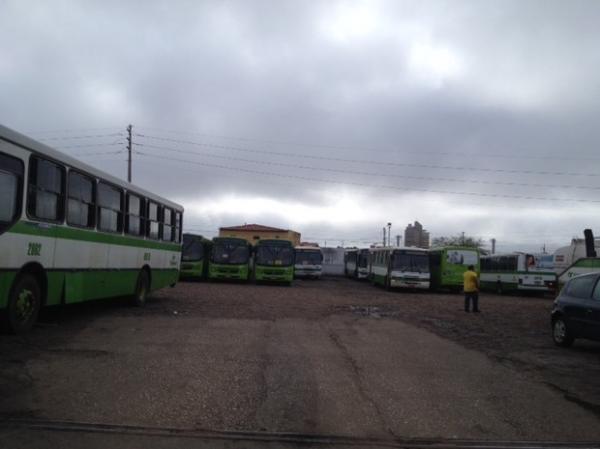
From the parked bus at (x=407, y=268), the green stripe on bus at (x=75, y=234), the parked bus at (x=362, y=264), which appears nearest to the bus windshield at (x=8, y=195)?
the green stripe on bus at (x=75, y=234)

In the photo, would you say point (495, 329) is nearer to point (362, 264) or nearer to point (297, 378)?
point (297, 378)

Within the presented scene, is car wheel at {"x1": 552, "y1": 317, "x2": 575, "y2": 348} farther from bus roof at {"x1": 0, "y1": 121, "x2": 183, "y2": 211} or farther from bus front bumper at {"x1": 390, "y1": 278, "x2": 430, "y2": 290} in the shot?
bus front bumper at {"x1": 390, "y1": 278, "x2": 430, "y2": 290}

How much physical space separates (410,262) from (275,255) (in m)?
7.58

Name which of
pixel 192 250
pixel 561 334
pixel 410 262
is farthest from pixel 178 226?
pixel 410 262

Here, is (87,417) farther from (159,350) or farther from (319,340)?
(319,340)

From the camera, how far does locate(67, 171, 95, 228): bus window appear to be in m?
11.1

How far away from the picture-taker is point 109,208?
1304cm

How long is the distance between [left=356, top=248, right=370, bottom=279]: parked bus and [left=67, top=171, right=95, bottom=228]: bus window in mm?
33304

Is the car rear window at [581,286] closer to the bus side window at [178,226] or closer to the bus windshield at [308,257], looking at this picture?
the bus side window at [178,226]

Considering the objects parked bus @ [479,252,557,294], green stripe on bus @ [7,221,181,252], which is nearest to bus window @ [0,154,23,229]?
green stripe on bus @ [7,221,181,252]

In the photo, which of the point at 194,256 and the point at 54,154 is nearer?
the point at 54,154


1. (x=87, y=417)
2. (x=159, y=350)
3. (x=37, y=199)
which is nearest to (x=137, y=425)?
(x=87, y=417)

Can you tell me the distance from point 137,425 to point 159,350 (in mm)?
3754

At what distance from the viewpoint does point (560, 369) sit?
30.7 feet
